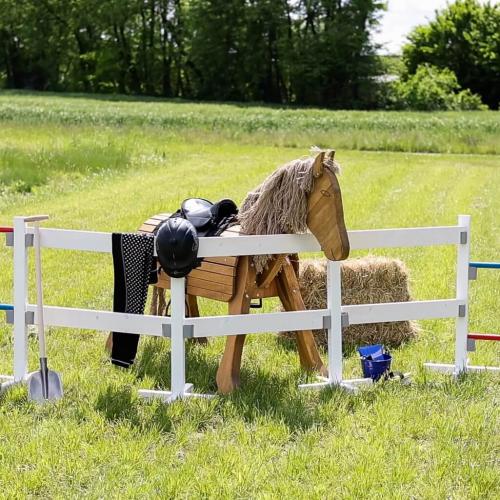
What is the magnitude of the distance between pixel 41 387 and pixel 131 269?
3.36 feet

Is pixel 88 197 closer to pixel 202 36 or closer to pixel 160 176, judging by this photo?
pixel 160 176

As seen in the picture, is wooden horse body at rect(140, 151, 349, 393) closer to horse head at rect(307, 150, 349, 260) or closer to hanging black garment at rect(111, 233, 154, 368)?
horse head at rect(307, 150, 349, 260)

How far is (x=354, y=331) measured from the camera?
7.19 metres

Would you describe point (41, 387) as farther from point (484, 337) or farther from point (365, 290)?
point (484, 337)

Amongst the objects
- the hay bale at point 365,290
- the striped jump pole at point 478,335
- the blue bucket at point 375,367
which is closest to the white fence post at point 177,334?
the blue bucket at point 375,367

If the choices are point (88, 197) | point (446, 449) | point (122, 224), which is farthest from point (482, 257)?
point (88, 197)

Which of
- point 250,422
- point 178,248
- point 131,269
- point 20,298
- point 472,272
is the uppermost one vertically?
point 178,248

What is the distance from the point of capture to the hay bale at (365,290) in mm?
7129

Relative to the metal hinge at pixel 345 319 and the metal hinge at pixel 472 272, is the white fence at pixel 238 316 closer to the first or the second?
the metal hinge at pixel 345 319

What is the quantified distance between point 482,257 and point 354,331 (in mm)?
4527

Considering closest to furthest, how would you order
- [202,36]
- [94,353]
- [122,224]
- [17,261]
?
[17,261] → [94,353] → [122,224] → [202,36]

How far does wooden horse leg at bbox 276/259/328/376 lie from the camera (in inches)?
238

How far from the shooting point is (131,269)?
5719 mm

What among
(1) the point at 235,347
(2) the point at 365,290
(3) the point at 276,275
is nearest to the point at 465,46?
(2) the point at 365,290
